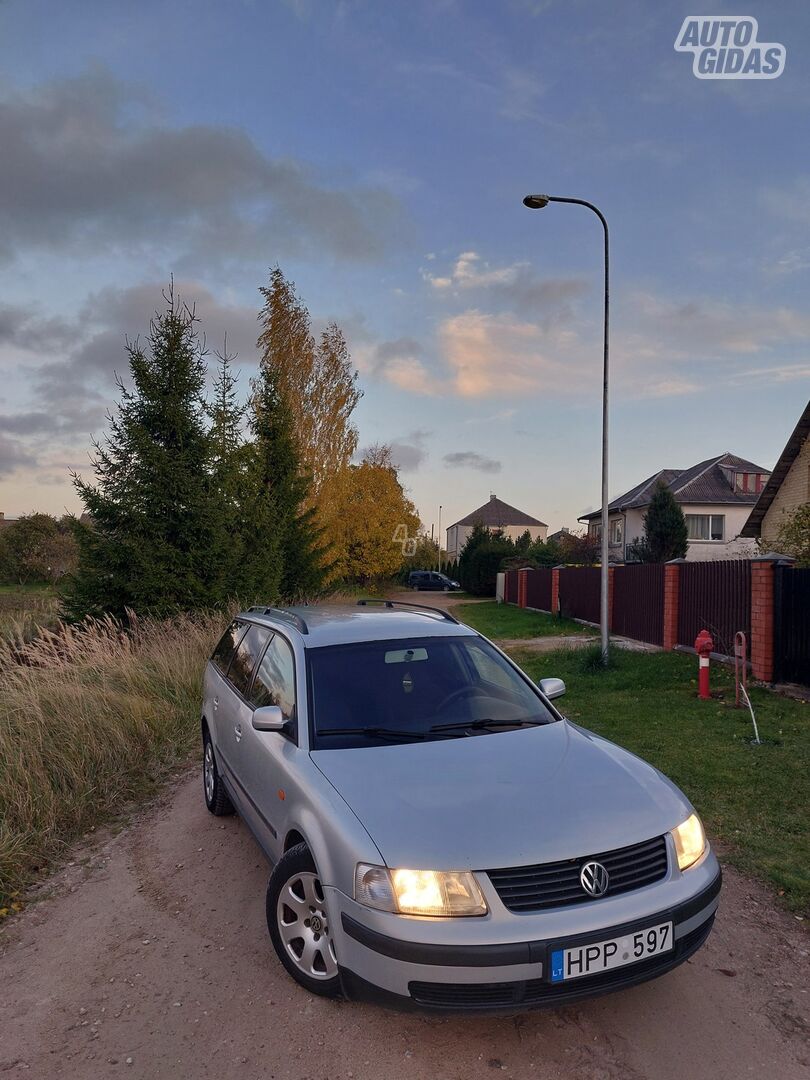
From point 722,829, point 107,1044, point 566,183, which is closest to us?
point 107,1044

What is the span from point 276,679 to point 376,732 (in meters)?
0.94

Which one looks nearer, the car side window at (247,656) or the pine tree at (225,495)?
the car side window at (247,656)

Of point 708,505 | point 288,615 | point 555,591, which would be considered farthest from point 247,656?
point 708,505

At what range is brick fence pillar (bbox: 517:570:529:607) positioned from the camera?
33.2 metres

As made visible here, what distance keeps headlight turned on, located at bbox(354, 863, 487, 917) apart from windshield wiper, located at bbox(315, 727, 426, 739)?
38.8 inches

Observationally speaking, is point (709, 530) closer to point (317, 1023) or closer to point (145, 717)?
point (145, 717)

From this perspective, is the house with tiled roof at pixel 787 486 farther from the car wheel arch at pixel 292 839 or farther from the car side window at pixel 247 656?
the car wheel arch at pixel 292 839

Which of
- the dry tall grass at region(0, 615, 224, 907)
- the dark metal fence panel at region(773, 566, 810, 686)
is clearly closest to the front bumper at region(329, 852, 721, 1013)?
the dry tall grass at region(0, 615, 224, 907)

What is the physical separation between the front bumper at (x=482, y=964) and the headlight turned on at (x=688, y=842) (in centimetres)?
28

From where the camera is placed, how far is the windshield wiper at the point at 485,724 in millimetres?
3869

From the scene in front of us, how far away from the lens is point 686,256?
42.5 feet

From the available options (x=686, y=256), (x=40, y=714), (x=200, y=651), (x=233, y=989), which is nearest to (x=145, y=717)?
(x=40, y=714)

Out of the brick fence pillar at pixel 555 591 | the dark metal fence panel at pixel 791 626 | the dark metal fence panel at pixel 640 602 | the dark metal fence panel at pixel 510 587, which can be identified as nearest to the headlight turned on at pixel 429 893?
the dark metal fence panel at pixel 791 626

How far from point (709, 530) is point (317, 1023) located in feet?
148
